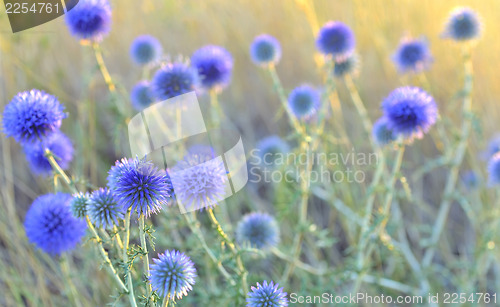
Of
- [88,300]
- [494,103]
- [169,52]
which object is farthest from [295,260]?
[169,52]

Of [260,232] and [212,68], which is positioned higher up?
[212,68]

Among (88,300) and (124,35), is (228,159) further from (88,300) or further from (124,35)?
(124,35)

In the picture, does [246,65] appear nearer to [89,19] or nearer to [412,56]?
[412,56]

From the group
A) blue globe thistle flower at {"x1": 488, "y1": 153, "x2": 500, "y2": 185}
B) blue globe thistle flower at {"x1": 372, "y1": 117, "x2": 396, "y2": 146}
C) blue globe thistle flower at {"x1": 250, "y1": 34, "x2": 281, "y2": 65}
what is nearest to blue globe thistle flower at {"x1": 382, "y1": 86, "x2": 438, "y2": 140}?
blue globe thistle flower at {"x1": 372, "y1": 117, "x2": 396, "y2": 146}

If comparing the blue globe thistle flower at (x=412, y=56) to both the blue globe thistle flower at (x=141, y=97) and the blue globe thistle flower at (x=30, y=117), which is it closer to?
the blue globe thistle flower at (x=141, y=97)

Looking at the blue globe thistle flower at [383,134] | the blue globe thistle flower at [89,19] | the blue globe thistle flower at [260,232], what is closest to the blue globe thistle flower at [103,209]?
the blue globe thistle flower at [260,232]

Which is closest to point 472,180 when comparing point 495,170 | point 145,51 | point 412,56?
point 495,170
